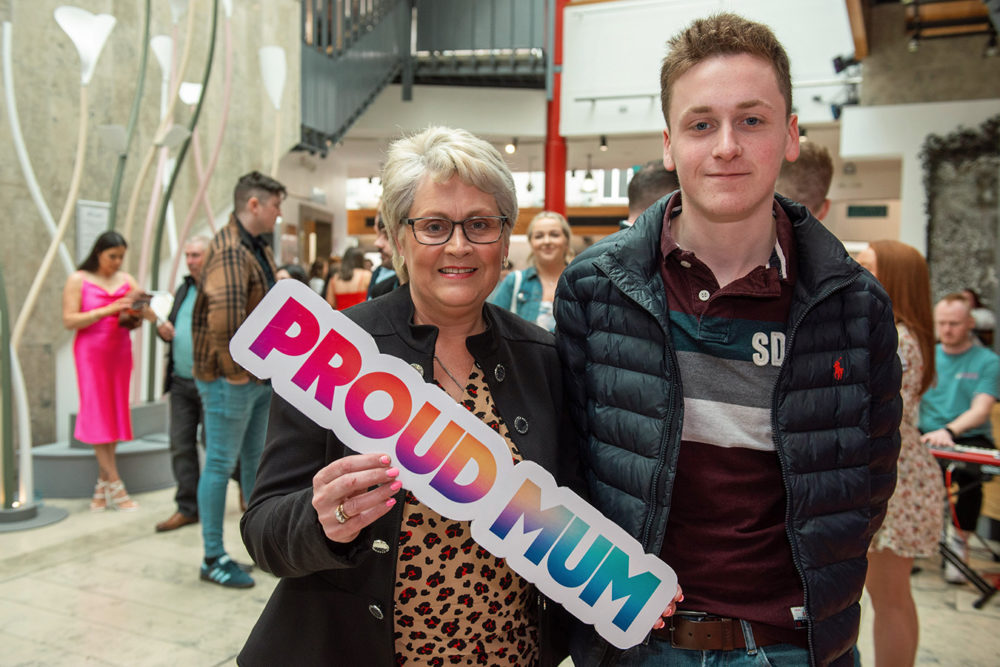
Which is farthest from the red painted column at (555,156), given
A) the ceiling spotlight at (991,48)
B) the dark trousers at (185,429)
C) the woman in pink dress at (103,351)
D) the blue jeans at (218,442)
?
the blue jeans at (218,442)

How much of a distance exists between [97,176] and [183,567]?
3.83 m

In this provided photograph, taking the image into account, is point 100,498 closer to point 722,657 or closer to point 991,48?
point 722,657

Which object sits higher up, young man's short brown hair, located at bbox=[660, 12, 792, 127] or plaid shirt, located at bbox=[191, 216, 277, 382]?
young man's short brown hair, located at bbox=[660, 12, 792, 127]

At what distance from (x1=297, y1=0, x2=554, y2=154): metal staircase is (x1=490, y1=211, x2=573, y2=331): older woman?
7.75 m

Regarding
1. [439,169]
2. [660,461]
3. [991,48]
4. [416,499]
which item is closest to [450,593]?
[416,499]

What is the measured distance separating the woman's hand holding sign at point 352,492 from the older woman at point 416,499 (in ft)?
0.34

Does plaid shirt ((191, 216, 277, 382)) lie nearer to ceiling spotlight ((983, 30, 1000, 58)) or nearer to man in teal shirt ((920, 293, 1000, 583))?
man in teal shirt ((920, 293, 1000, 583))

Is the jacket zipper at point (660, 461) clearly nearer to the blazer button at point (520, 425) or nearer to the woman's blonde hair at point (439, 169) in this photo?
the blazer button at point (520, 425)

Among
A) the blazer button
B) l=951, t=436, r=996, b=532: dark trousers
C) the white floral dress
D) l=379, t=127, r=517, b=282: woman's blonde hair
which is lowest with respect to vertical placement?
l=951, t=436, r=996, b=532: dark trousers

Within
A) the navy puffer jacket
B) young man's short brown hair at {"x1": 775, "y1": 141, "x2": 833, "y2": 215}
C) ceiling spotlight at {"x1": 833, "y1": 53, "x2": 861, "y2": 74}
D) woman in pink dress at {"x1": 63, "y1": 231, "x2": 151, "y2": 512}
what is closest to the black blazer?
the navy puffer jacket

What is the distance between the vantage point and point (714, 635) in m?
1.18

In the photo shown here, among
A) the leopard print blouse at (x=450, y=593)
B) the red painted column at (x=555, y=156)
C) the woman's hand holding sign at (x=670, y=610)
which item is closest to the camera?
the woman's hand holding sign at (x=670, y=610)

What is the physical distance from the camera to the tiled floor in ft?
9.48

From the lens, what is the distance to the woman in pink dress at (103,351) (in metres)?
4.57
